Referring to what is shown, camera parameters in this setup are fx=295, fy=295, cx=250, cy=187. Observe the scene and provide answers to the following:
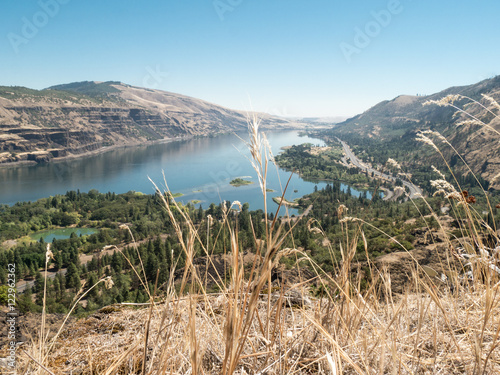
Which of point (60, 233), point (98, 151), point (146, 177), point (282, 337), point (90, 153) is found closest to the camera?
point (282, 337)

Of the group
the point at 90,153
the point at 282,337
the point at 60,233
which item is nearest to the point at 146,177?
the point at 60,233

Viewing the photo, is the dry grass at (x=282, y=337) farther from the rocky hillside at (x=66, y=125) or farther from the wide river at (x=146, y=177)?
the rocky hillside at (x=66, y=125)

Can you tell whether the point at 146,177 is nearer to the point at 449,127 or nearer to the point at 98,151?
the point at 98,151

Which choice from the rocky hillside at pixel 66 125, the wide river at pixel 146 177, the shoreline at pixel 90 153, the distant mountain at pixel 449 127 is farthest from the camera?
the rocky hillside at pixel 66 125

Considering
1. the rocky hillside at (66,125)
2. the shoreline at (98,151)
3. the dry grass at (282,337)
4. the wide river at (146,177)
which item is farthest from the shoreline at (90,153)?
the dry grass at (282,337)

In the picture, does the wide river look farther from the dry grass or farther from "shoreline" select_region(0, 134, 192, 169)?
the dry grass

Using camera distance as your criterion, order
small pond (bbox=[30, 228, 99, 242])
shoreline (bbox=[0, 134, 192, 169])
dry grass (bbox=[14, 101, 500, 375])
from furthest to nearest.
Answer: shoreline (bbox=[0, 134, 192, 169]), small pond (bbox=[30, 228, 99, 242]), dry grass (bbox=[14, 101, 500, 375])

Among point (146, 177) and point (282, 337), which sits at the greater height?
point (282, 337)

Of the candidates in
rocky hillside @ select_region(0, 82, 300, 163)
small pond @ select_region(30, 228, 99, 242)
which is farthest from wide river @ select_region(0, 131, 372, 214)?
small pond @ select_region(30, 228, 99, 242)
